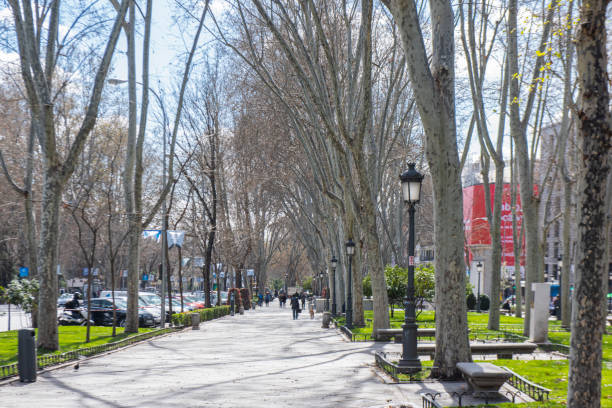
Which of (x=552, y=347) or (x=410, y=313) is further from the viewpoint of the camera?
(x=552, y=347)

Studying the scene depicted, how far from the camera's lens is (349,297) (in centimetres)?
2606

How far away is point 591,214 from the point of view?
579cm

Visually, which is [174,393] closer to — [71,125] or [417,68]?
[417,68]

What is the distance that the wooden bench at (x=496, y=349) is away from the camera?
1377 cm

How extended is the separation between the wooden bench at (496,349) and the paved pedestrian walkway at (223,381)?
4.21 ft

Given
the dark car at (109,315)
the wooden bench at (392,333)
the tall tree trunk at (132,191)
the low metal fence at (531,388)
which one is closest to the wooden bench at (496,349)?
the low metal fence at (531,388)

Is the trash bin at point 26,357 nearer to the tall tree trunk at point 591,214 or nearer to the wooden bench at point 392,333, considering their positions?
the tall tree trunk at point 591,214

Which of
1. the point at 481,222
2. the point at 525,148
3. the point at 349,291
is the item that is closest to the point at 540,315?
the point at 525,148

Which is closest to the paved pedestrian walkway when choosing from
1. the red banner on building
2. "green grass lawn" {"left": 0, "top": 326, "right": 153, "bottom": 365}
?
"green grass lawn" {"left": 0, "top": 326, "right": 153, "bottom": 365}

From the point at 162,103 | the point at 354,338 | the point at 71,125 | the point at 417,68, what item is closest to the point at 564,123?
the point at 354,338

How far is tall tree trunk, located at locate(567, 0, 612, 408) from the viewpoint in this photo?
5.69 metres

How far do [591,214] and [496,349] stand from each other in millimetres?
8862

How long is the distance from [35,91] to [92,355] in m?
6.71

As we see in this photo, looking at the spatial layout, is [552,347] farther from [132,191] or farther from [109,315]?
[109,315]
